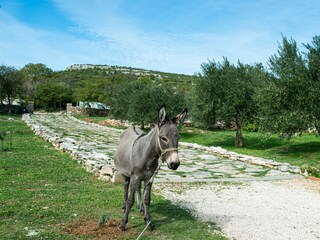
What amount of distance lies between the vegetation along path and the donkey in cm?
168

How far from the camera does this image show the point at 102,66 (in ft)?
456

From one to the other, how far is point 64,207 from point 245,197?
4.59 metres

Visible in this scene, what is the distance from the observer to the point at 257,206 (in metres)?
8.20

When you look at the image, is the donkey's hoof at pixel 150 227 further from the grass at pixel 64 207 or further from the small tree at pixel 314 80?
the small tree at pixel 314 80

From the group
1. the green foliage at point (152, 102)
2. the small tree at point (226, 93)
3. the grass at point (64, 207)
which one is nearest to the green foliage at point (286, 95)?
the small tree at point (226, 93)

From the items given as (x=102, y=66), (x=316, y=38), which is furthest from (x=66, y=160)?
(x=102, y=66)

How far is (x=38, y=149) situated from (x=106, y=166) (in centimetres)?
731

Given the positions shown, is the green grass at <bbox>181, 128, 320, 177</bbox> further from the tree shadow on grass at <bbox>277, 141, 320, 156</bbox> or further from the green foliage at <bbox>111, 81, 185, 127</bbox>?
the green foliage at <bbox>111, 81, 185, 127</bbox>

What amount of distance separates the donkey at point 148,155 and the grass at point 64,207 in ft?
1.57

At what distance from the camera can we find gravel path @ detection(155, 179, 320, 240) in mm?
6355

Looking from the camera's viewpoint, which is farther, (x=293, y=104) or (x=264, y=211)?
(x=293, y=104)

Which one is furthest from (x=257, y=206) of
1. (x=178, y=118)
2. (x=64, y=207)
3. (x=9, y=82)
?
(x=9, y=82)

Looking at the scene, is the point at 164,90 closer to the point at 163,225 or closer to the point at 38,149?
the point at 38,149

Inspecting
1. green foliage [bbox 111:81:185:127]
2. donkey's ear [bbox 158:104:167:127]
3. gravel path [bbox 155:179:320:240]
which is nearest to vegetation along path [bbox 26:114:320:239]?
gravel path [bbox 155:179:320:240]
